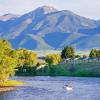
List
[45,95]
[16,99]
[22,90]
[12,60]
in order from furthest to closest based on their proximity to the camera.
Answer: [12,60] < [22,90] < [45,95] < [16,99]

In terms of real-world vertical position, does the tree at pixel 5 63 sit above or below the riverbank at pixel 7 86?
above

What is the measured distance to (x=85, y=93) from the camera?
124 meters

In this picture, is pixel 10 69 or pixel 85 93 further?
pixel 10 69

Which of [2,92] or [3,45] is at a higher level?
[3,45]

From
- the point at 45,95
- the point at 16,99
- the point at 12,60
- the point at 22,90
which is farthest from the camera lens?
the point at 12,60

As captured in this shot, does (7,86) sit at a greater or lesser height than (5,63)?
lesser

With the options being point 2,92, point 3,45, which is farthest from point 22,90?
point 3,45

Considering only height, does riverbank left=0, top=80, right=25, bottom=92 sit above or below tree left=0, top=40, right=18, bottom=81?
below

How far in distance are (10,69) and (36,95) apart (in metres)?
24.3

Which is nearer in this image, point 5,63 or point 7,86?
point 5,63

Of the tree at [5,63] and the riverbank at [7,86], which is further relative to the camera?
the tree at [5,63]

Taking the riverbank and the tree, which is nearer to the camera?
the riverbank

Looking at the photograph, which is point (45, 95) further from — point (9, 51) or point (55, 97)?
point (9, 51)

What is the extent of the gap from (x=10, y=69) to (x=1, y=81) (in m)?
4.93
